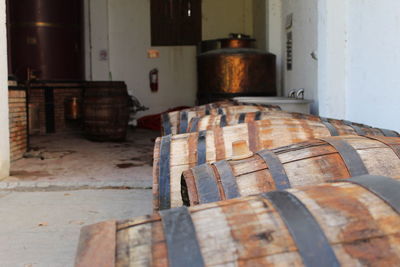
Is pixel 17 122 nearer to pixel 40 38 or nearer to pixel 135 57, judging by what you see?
pixel 40 38

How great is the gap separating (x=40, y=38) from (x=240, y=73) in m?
5.23

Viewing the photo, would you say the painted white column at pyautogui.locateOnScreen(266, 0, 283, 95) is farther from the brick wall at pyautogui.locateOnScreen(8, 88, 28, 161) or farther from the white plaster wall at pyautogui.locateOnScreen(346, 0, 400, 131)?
the brick wall at pyautogui.locateOnScreen(8, 88, 28, 161)

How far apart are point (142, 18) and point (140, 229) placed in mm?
11856

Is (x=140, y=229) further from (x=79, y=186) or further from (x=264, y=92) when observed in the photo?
(x=264, y=92)

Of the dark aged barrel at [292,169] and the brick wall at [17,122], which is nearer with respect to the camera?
the dark aged barrel at [292,169]

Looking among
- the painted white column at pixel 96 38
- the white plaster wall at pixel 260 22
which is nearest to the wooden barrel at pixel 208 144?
the white plaster wall at pixel 260 22

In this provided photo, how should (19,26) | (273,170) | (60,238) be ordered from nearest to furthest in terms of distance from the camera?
(273,170) → (60,238) → (19,26)

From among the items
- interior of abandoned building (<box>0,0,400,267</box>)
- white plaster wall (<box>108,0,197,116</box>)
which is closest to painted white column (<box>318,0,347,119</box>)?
interior of abandoned building (<box>0,0,400,267</box>)

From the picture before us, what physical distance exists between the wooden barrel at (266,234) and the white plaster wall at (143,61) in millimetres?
11448

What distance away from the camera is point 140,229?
1.40m

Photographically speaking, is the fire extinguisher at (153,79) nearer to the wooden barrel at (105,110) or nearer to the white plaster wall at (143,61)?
the white plaster wall at (143,61)

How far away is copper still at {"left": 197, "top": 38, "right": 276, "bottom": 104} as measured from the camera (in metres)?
8.18

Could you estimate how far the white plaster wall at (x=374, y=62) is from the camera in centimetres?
409

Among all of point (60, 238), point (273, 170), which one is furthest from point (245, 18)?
point (273, 170)
